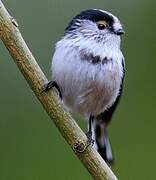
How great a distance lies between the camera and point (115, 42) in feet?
8.23

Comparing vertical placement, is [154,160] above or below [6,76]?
below

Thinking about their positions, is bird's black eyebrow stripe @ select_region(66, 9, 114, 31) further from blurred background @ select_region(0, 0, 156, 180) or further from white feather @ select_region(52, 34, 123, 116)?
blurred background @ select_region(0, 0, 156, 180)

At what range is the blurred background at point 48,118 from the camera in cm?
359

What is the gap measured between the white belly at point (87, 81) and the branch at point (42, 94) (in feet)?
1.09

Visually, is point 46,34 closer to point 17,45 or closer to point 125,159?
point 125,159

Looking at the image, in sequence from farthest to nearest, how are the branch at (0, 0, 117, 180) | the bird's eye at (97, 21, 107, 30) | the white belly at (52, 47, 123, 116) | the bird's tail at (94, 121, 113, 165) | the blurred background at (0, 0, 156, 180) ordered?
the blurred background at (0, 0, 156, 180)
the bird's tail at (94, 121, 113, 165)
the bird's eye at (97, 21, 107, 30)
the white belly at (52, 47, 123, 116)
the branch at (0, 0, 117, 180)

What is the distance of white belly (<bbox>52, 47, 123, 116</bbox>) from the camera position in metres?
2.40

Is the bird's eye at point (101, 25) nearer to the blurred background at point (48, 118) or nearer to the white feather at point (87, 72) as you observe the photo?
the white feather at point (87, 72)

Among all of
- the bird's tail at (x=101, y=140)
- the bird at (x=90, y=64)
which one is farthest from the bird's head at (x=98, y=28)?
the bird's tail at (x=101, y=140)

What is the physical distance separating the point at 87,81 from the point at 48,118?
53.6 inches

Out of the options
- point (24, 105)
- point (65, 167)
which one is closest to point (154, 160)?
point (65, 167)

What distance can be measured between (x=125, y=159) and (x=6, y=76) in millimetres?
807

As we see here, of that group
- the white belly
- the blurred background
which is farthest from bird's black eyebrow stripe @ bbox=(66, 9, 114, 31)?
the blurred background

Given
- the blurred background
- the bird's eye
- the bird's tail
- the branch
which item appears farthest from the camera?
the blurred background
